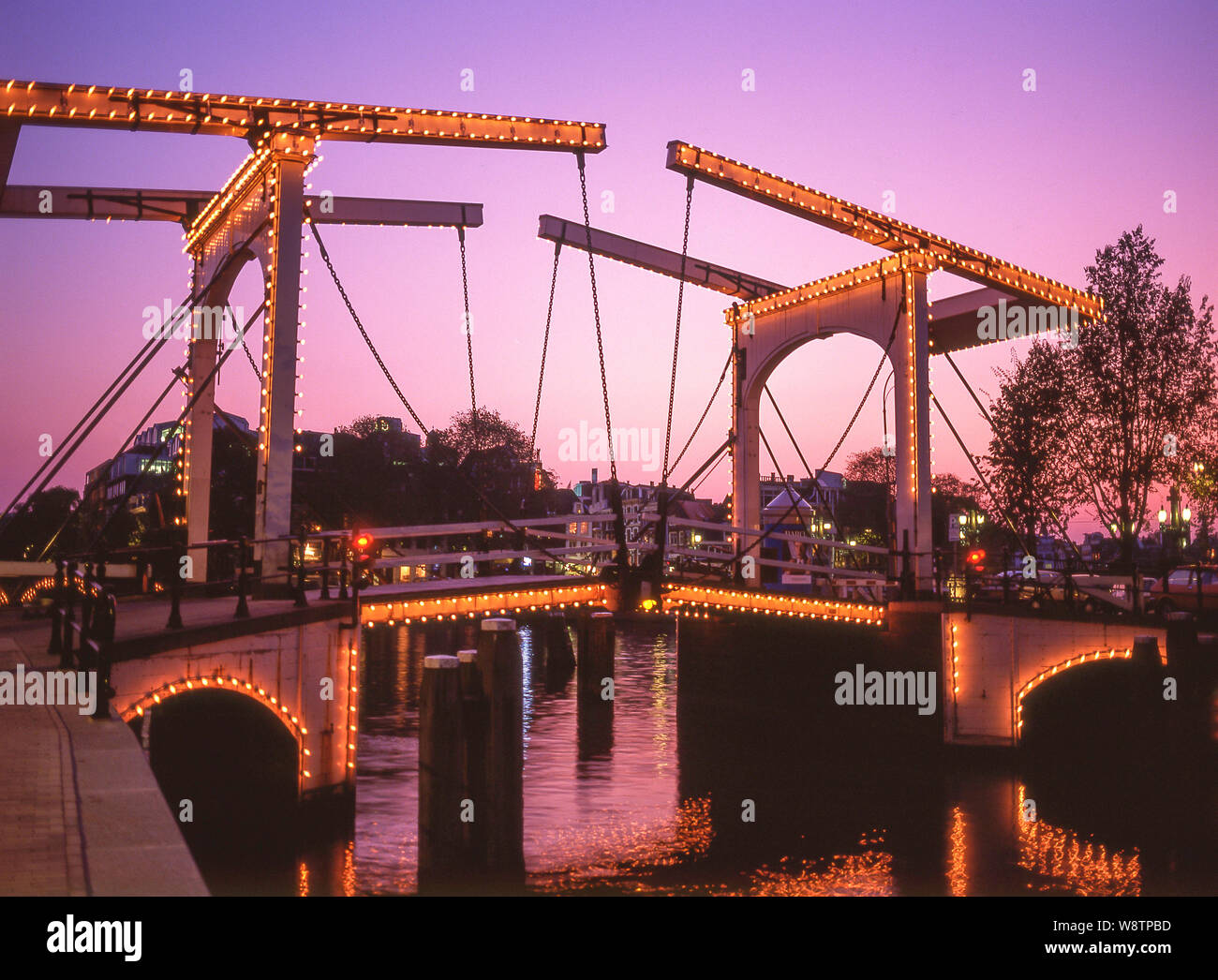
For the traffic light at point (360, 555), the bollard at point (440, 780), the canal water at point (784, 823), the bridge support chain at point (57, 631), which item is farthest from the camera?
the traffic light at point (360, 555)

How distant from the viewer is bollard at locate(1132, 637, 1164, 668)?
15.6 m

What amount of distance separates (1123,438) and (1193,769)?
1321 cm

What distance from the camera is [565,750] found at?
20.2 m

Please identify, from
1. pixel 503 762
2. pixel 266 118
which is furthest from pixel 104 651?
pixel 266 118

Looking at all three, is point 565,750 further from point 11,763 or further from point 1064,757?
point 11,763

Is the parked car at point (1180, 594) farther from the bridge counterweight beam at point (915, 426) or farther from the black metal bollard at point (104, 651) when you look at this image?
the black metal bollard at point (104, 651)

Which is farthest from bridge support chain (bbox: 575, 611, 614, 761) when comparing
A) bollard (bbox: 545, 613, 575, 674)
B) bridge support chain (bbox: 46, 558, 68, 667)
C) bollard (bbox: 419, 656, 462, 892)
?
bridge support chain (bbox: 46, 558, 68, 667)

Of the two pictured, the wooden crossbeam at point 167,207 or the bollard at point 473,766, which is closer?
the bollard at point 473,766

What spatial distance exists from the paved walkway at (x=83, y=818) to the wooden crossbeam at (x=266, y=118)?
27.1 ft

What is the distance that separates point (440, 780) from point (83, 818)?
241 inches

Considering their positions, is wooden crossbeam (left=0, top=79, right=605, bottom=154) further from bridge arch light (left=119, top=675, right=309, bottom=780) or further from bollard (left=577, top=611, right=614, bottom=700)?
bollard (left=577, top=611, right=614, bottom=700)

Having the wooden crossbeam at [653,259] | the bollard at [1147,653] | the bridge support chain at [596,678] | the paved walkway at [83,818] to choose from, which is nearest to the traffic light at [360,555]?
the paved walkway at [83,818]

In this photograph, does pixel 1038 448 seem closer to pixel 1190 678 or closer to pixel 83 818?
pixel 1190 678

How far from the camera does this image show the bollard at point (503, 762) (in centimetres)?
1123
